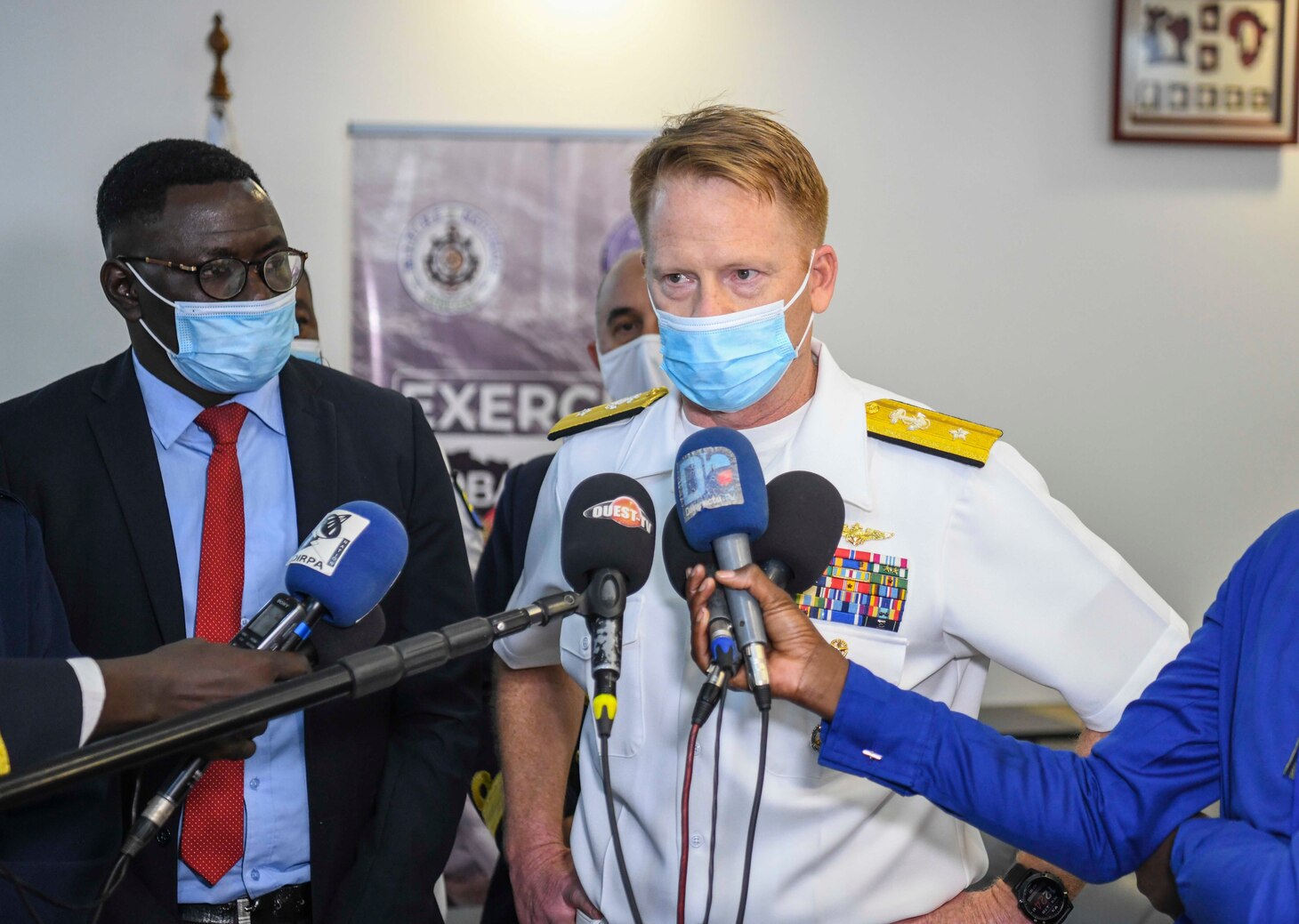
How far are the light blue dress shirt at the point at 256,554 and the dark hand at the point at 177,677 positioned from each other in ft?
1.51

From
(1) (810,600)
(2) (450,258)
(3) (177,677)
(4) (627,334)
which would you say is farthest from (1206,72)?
(3) (177,677)

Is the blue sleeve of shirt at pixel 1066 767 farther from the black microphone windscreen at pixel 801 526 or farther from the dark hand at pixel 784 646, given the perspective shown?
the black microphone windscreen at pixel 801 526

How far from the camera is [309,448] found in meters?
1.75

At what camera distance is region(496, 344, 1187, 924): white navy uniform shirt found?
143 centimetres

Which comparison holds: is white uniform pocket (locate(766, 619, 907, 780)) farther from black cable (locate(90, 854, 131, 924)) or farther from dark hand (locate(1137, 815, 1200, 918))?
black cable (locate(90, 854, 131, 924))

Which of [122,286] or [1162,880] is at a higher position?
[122,286]

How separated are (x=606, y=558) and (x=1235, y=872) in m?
0.62

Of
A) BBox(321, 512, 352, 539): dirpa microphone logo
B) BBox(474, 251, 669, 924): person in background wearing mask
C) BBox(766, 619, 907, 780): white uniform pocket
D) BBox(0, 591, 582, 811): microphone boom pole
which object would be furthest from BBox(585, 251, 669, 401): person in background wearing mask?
BBox(0, 591, 582, 811): microphone boom pole

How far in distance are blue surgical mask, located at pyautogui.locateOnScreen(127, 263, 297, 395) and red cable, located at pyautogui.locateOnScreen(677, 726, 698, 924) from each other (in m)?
0.88

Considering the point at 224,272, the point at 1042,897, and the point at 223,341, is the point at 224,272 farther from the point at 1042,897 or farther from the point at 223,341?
the point at 1042,897

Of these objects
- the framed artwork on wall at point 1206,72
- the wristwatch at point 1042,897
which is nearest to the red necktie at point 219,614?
the wristwatch at point 1042,897

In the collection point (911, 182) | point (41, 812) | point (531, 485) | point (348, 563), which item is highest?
point (911, 182)

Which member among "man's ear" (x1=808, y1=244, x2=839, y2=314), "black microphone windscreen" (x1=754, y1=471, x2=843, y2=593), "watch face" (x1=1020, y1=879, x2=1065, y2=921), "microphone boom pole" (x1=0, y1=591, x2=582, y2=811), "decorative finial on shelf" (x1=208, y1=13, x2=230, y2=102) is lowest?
"watch face" (x1=1020, y1=879, x2=1065, y2=921)

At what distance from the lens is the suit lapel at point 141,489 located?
5.32 feet
